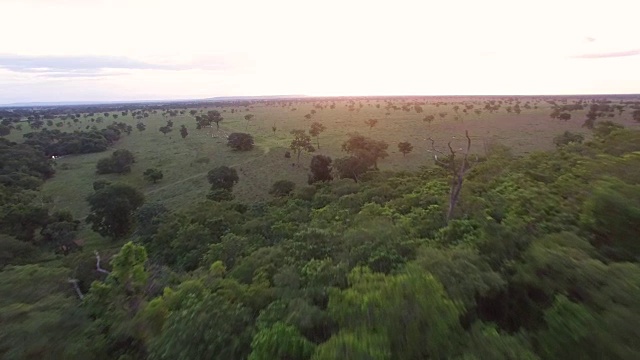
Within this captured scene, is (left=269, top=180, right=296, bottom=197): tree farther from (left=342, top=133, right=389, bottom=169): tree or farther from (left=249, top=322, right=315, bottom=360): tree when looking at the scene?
(left=249, top=322, right=315, bottom=360): tree

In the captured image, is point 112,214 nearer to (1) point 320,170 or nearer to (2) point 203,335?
(1) point 320,170

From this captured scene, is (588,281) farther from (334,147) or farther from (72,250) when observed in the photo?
(334,147)

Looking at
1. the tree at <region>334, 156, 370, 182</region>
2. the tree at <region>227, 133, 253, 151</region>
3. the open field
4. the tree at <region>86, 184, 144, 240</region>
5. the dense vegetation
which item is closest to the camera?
the dense vegetation

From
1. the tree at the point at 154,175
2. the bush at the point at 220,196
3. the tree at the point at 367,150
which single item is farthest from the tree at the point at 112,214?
the tree at the point at 367,150

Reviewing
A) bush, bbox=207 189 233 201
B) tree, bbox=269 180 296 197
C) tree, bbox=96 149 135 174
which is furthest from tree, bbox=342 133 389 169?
tree, bbox=96 149 135 174

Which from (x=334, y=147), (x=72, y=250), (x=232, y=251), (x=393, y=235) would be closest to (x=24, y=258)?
(x=72, y=250)

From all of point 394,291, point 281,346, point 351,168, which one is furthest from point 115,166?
point 394,291

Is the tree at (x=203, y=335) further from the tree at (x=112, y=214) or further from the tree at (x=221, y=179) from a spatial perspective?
the tree at (x=221, y=179)
